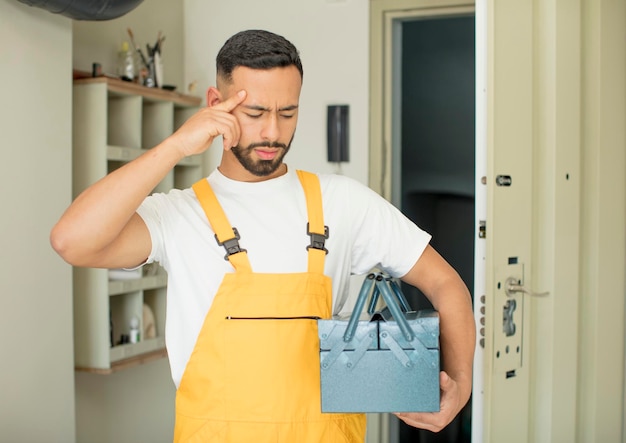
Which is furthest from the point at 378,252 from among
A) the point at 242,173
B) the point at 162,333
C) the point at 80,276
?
the point at 162,333

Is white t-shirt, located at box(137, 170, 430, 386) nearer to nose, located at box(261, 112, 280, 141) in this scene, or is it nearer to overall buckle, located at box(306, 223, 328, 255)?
overall buckle, located at box(306, 223, 328, 255)

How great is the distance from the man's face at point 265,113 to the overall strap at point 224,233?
4.8 inches

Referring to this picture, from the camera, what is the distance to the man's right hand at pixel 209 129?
1719mm

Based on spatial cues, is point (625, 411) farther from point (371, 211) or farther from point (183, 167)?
point (183, 167)

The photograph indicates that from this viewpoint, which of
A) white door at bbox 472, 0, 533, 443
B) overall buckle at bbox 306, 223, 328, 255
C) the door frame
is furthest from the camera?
the door frame

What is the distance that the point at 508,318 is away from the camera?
258cm

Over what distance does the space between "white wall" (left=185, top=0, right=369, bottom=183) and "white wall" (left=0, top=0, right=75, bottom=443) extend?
5.17ft

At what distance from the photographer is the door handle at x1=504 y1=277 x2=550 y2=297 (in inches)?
101

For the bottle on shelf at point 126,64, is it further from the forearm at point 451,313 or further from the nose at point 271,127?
the forearm at point 451,313

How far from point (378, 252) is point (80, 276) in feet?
→ 7.26

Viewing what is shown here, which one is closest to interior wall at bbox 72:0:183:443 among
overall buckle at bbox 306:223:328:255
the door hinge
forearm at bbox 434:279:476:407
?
the door hinge

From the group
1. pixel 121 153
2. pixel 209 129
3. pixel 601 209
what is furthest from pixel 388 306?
pixel 121 153

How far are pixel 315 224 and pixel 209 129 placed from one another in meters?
0.32

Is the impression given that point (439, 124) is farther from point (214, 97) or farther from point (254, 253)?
point (254, 253)
